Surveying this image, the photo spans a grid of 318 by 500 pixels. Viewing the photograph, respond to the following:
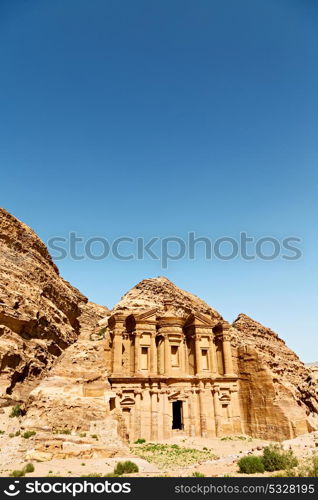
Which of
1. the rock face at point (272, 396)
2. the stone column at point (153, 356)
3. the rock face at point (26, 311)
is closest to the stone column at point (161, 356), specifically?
the stone column at point (153, 356)

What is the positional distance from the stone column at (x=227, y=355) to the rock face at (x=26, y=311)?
17339mm

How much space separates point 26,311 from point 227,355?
20586mm

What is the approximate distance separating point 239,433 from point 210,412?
3.33 m

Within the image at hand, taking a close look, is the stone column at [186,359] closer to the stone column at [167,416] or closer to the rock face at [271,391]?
the stone column at [167,416]

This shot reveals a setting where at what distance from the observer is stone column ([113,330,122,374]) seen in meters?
32.8

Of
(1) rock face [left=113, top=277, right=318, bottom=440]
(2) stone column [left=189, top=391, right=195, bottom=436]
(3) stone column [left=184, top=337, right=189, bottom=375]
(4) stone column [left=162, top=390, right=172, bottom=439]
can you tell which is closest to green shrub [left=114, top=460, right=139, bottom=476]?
(4) stone column [left=162, top=390, right=172, bottom=439]

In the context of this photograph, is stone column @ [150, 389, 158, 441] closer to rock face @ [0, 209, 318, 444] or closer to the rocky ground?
rock face @ [0, 209, 318, 444]

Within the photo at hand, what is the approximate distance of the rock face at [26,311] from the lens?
2853 centimetres

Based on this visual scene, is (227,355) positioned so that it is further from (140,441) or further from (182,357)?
(140,441)

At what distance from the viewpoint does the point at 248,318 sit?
52.2 meters

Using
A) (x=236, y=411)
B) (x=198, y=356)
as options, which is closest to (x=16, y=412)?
(x=198, y=356)

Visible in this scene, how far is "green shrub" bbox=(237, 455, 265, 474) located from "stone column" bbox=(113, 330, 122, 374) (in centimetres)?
1898

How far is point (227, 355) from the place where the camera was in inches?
1441
